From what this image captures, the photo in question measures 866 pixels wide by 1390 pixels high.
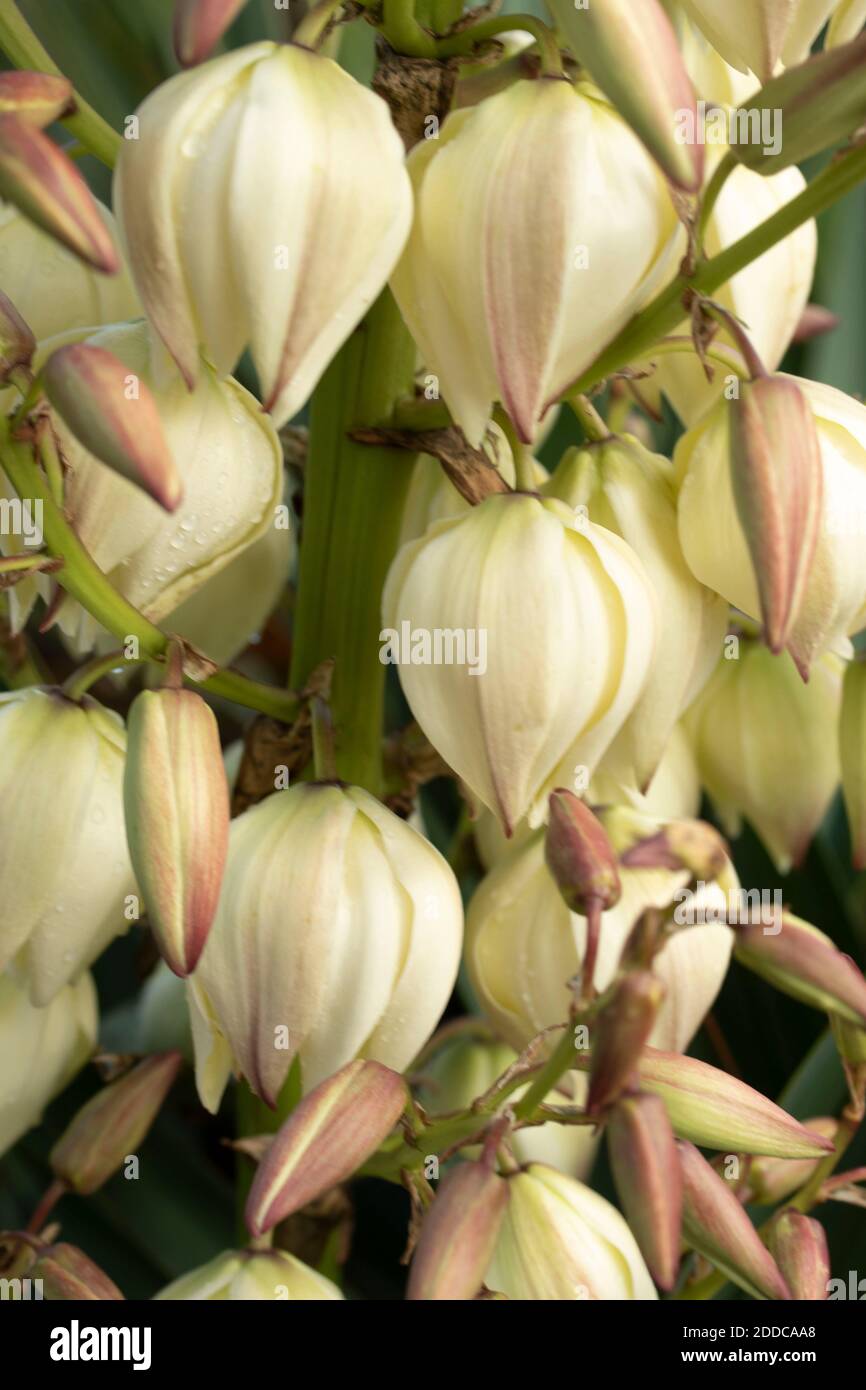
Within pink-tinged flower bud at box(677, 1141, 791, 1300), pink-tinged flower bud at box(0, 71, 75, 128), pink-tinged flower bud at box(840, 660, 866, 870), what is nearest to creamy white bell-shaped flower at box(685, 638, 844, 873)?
pink-tinged flower bud at box(840, 660, 866, 870)

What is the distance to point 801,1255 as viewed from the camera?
0.35 meters

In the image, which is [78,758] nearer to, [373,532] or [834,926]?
[373,532]

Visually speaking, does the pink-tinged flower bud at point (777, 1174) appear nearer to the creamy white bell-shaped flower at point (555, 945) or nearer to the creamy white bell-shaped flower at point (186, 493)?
the creamy white bell-shaped flower at point (555, 945)

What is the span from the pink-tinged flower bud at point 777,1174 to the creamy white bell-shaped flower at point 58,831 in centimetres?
18

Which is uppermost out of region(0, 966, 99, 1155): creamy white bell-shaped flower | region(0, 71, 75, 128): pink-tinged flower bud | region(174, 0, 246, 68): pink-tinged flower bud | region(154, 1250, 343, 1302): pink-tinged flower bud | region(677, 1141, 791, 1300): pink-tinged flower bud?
region(174, 0, 246, 68): pink-tinged flower bud

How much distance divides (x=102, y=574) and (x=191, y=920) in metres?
0.08

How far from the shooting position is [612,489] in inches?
14.4

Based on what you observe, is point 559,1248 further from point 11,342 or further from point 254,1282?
point 11,342

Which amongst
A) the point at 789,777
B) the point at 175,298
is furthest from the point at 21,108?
the point at 789,777

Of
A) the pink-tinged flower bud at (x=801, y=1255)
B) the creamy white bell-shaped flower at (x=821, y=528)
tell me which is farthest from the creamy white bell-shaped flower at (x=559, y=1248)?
the creamy white bell-shaped flower at (x=821, y=528)

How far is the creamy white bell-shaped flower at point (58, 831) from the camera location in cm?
35

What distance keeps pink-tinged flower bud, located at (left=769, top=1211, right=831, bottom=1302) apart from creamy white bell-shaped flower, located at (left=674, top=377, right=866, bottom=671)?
5.2 inches

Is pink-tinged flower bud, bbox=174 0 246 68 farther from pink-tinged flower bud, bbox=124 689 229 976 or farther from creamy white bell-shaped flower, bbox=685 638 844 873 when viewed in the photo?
creamy white bell-shaped flower, bbox=685 638 844 873

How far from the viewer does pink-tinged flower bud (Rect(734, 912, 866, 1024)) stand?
0.29 meters
